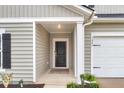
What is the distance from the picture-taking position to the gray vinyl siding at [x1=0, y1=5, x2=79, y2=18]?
8359 mm

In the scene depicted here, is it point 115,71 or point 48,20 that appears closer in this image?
point 48,20

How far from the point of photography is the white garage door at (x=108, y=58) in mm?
11312

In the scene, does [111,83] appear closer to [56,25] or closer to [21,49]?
[56,25]

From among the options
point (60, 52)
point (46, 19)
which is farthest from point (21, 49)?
point (60, 52)

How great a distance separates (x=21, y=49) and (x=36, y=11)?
1536mm

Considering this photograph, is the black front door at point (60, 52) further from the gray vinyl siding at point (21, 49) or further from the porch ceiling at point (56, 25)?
the gray vinyl siding at point (21, 49)

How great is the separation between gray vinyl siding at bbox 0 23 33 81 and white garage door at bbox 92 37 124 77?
3961 millimetres

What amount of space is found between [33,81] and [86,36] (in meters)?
3.91

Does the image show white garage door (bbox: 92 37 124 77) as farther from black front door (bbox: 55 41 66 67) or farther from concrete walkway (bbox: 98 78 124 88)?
black front door (bbox: 55 41 66 67)

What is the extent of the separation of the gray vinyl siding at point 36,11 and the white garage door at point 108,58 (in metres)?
3.47

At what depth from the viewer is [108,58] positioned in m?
11.4

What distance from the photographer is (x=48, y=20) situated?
8.51 meters
